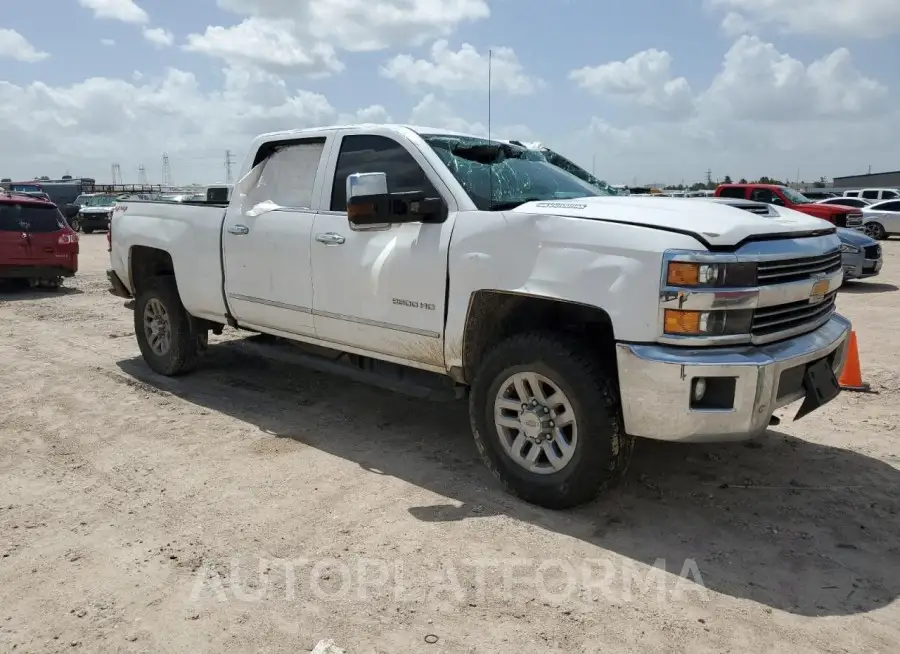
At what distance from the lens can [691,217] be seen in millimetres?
3484

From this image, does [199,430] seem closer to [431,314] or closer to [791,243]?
[431,314]

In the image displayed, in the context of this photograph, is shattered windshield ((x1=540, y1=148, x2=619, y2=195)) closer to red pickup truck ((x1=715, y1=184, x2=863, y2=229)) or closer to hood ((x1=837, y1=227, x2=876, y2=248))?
hood ((x1=837, y1=227, x2=876, y2=248))

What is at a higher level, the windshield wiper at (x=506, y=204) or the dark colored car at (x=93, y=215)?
the windshield wiper at (x=506, y=204)

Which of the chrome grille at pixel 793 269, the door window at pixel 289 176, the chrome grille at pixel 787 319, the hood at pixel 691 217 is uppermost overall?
the door window at pixel 289 176

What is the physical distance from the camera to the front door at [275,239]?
4.98 metres

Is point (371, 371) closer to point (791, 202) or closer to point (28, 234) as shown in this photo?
point (28, 234)

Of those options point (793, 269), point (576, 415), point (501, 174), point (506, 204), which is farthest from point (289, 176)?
point (793, 269)

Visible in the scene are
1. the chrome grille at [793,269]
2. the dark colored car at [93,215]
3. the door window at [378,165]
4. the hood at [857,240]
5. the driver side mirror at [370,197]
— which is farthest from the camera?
the dark colored car at [93,215]

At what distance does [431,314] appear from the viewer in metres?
4.19

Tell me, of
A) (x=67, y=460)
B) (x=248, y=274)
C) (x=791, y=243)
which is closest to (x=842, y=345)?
(x=791, y=243)

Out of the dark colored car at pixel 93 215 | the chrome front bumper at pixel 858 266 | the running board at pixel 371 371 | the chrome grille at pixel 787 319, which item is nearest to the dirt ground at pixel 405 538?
the running board at pixel 371 371

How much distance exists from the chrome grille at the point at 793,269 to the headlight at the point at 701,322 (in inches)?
8.9

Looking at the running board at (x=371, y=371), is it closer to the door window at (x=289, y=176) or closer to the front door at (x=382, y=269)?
the front door at (x=382, y=269)

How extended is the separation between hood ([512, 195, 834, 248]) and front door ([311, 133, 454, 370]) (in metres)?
0.65
